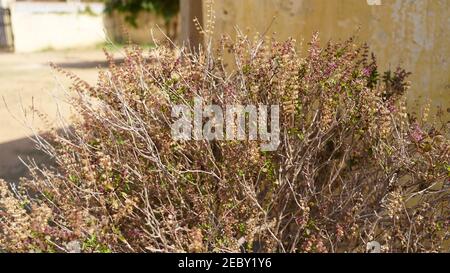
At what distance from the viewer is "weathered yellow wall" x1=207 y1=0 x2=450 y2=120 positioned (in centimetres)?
323

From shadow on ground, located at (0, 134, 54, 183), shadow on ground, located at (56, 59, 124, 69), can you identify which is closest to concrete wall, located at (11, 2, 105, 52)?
shadow on ground, located at (56, 59, 124, 69)

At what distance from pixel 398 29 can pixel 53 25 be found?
64.6ft

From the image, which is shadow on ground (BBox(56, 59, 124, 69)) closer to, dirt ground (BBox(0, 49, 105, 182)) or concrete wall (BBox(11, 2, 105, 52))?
dirt ground (BBox(0, 49, 105, 182))

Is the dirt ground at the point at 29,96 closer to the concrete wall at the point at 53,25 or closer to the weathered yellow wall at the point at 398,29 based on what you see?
the concrete wall at the point at 53,25

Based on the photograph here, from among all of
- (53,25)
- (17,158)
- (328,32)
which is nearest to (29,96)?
(17,158)

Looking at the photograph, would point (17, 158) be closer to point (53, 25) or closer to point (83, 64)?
point (83, 64)

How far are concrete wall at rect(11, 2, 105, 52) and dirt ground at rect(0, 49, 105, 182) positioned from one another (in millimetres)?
827

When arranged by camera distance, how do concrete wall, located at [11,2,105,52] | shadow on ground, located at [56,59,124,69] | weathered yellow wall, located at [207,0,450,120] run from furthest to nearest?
concrete wall, located at [11,2,105,52], shadow on ground, located at [56,59,124,69], weathered yellow wall, located at [207,0,450,120]

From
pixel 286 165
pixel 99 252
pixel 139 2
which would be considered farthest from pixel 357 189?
pixel 139 2

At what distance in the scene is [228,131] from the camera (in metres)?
2.60

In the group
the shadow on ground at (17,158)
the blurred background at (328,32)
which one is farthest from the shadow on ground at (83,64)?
the shadow on ground at (17,158)

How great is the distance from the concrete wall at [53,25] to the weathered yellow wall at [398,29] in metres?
14.9
